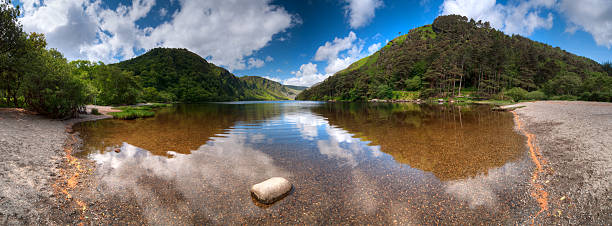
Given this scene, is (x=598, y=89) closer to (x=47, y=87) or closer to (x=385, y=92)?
(x=385, y=92)

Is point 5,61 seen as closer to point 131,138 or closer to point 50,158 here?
point 131,138

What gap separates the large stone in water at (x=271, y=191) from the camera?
226 inches

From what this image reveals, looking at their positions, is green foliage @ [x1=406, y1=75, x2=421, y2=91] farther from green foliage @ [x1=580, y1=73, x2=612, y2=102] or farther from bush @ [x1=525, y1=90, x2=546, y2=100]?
green foliage @ [x1=580, y1=73, x2=612, y2=102]

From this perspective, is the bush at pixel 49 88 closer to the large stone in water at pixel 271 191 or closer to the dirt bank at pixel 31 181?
the dirt bank at pixel 31 181

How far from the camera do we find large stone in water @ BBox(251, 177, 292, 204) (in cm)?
574

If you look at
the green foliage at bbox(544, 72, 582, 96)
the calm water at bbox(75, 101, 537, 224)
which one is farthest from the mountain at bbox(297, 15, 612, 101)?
the calm water at bbox(75, 101, 537, 224)

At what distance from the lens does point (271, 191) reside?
19.4ft

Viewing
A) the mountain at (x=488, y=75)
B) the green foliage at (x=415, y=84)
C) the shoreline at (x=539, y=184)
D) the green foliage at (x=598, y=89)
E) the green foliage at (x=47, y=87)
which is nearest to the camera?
the shoreline at (x=539, y=184)

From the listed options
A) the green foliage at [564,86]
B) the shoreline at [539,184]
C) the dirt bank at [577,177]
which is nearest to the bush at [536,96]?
the green foliage at [564,86]

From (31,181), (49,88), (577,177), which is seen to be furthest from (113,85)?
(577,177)

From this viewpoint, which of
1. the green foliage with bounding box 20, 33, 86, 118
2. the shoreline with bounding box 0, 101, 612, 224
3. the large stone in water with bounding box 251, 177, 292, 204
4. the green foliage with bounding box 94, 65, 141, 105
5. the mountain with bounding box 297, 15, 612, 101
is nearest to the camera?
the shoreline with bounding box 0, 101, 612, 224

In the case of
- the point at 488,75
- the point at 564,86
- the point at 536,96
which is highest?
the point at 488,75

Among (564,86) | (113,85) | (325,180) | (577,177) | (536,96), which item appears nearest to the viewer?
(577,177)

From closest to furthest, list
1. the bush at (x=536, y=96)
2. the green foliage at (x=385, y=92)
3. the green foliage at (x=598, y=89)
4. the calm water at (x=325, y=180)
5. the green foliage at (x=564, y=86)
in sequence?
the calm water at (x=325, y=180) < the green foliage at (x=598, y=89) < the bush at (x=536, y=96) < the green foliage at (x=564, y=86) < the green foliage at (x=385, y=92)
